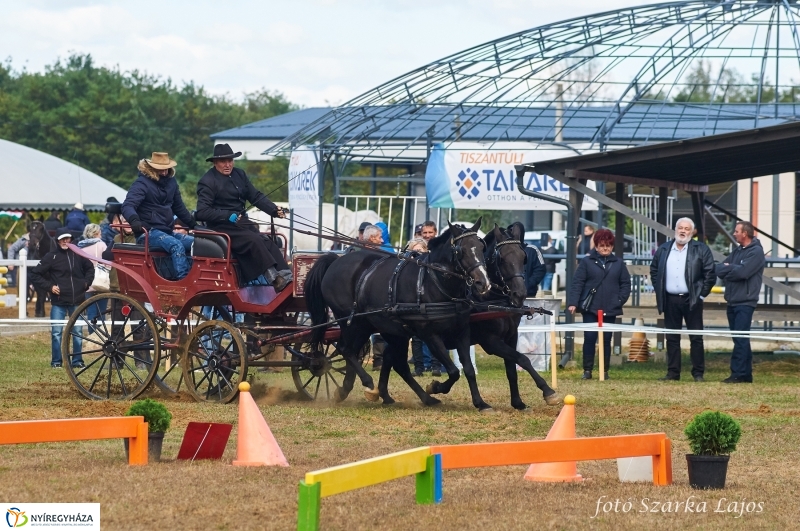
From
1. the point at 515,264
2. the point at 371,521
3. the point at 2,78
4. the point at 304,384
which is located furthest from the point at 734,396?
the point at 2,78

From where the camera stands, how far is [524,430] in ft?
34.2

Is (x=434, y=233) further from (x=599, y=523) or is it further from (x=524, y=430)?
(x=599, y=523)

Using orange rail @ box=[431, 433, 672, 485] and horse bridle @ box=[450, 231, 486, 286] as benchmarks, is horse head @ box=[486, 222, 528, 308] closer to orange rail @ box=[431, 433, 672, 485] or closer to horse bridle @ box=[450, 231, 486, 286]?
horse bridle @ box=[450, 231, 486, 286]

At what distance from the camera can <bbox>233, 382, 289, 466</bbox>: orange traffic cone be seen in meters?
8.45

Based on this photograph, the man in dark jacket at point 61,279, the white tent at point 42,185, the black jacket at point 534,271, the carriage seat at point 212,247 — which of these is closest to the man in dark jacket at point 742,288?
the black jacket at point 534,271

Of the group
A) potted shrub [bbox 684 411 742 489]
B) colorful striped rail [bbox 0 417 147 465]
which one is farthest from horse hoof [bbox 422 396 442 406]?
potted shrub [bbox 684 411 742 489]

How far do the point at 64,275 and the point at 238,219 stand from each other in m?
5.41

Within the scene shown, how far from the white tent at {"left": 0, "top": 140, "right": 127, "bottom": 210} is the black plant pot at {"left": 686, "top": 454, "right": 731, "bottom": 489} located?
2616 cm

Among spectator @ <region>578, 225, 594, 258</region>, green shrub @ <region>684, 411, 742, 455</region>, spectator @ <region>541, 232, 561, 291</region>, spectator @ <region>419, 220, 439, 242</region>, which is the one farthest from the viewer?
spectator @ <region>541, 232, 561, 291</region>

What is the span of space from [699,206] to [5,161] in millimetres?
24237

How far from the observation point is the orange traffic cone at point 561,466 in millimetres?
8219

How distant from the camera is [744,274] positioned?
15422 millimetres

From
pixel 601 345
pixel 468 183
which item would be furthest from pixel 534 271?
pixel 468 183

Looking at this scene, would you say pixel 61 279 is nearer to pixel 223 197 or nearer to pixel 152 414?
pixel 223 197
